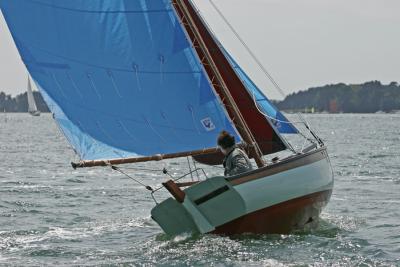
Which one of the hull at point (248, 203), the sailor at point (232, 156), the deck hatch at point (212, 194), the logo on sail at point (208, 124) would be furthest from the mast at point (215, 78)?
the deck hatch at point (212, 194)

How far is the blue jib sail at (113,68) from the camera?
17.4 metres

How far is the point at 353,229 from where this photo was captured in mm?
19156

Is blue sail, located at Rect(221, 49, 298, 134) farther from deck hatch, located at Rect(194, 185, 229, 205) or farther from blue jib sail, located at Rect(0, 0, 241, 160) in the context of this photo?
deck hatch, located at Rect(194, 185, 229, 205)

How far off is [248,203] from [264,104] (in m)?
3.64

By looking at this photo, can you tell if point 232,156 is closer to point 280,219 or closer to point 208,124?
point 208,124

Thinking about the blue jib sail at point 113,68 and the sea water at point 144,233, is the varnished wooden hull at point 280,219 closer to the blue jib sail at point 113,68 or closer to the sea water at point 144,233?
the sea water at point 144,233

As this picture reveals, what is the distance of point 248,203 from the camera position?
52.3ft

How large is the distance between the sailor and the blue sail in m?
2.81

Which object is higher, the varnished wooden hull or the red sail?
the red sail

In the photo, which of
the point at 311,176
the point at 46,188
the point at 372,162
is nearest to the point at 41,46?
the point at 311,176

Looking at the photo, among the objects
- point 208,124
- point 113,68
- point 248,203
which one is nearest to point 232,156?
point 248,203

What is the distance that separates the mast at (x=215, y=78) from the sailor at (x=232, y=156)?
1212mm

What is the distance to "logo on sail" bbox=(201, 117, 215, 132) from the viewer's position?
17.4 metres

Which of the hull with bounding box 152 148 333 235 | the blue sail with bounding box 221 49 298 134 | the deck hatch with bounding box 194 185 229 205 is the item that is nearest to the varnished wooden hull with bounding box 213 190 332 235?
the hull with bounding box 152 148 333 235
